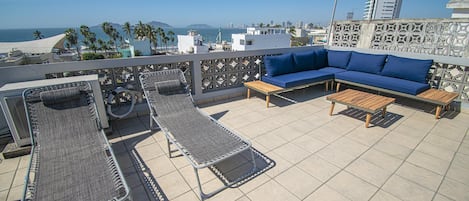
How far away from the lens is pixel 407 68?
167 inches

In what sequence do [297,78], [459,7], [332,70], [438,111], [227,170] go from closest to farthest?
[227,170] → [438,111] → [297,78] → [332,70] → [459,7]

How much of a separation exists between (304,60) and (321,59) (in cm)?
70

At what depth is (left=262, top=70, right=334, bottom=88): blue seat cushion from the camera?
4.36 meters

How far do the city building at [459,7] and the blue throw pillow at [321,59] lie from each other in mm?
8268

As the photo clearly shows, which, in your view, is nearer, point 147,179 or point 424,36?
point 147,179

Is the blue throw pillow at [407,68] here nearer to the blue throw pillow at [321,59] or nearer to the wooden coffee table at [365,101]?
the wooden coffee table at [365,101]

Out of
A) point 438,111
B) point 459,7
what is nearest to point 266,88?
point 438,111

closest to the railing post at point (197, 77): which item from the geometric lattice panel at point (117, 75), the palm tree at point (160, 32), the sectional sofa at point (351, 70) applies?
the geometric lattice panel at point (117, 75)

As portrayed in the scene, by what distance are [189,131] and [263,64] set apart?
3199 mm

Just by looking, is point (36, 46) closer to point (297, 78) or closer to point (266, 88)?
point (266, 88)

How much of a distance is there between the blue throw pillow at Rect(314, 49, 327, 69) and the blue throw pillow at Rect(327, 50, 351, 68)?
13cm

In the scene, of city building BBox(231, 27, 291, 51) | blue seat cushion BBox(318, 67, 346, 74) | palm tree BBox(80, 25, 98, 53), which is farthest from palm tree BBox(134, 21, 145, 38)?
blue seat cushion BBox(318, 67, 346, 74)

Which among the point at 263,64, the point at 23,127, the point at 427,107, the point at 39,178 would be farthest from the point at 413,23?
the point at 23,127

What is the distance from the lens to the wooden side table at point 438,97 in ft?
11.7
